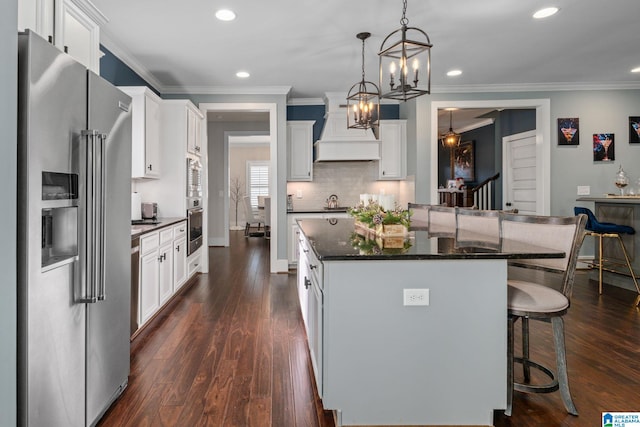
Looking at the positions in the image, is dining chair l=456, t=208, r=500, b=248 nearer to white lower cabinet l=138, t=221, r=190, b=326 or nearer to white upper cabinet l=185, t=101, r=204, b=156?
white lower cabinet l=138, t=221, r=190, b=326

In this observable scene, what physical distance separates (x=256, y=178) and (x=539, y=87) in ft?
27.8

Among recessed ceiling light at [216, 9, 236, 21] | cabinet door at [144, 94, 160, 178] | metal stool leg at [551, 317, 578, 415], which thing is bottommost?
metal stool leg at [551, 317, 578, 415]

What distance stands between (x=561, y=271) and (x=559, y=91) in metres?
4.75

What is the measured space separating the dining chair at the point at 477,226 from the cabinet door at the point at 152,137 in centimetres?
315

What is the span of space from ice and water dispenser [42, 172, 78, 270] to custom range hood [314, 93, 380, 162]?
4.54m

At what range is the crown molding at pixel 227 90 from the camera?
561cm

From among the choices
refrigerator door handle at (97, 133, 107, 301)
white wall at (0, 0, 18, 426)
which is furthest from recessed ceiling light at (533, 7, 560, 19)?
white wall at (0, 0, 18, 426)

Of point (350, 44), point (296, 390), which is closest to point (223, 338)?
point (296, 390)

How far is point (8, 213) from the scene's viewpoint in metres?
1.33

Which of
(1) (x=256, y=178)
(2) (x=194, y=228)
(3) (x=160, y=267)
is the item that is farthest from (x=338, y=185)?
(1) (x=256, y=178)

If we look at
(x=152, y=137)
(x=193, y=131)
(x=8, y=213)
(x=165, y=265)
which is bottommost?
(x=165, y=265)

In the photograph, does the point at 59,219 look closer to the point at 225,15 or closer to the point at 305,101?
the point at 225,15

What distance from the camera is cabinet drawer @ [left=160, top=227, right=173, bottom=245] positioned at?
368 cm

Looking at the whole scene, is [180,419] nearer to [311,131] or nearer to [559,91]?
[311,131]
